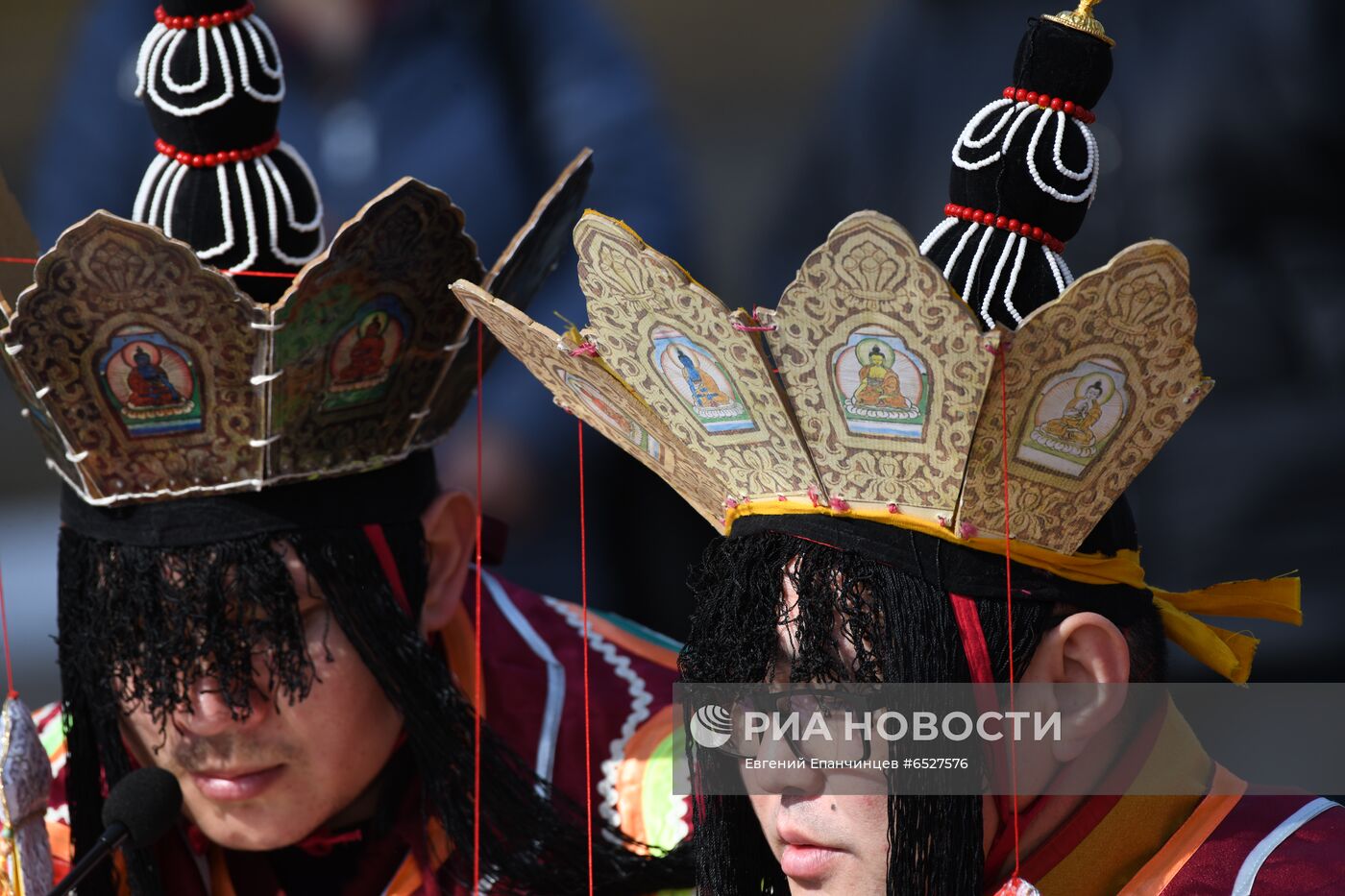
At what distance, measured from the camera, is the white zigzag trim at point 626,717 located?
2461 mm

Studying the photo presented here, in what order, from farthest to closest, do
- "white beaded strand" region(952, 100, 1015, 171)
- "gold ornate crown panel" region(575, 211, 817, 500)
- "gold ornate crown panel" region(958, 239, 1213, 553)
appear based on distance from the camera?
"white beaded strand" region(952, 100, 1015, 171), "gold ornate crown panel" region(575, 211, 817, 500), "gold ornate crown panel" region(958, 239, 1213, 553)

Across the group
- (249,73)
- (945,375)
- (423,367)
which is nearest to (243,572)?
(423,367)

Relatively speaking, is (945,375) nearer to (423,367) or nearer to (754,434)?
(754,434)

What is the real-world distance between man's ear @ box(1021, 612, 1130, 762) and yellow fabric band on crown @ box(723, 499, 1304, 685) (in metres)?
0.05

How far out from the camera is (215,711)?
2.19 m

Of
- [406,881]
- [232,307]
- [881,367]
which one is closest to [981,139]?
[881,367]

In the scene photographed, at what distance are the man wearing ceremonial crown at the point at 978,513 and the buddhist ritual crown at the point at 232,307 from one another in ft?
1.29

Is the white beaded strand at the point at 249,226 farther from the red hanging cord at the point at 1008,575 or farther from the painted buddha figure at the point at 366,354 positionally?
the red hanging cord at the point at 1008,575

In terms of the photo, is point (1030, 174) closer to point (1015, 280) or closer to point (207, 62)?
point (1015, 280)

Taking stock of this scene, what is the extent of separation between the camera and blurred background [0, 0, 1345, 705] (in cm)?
304

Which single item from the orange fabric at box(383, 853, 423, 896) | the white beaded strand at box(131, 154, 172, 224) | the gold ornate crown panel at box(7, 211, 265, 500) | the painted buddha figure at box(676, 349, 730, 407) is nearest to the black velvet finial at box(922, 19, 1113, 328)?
the painted buddha figure at box(676, 349, 730, 407)

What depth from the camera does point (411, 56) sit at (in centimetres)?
382

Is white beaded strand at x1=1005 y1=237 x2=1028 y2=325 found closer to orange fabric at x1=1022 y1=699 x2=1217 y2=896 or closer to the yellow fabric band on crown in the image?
the yellow fabric band on crown

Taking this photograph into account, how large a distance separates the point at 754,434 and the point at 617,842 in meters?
0.90
